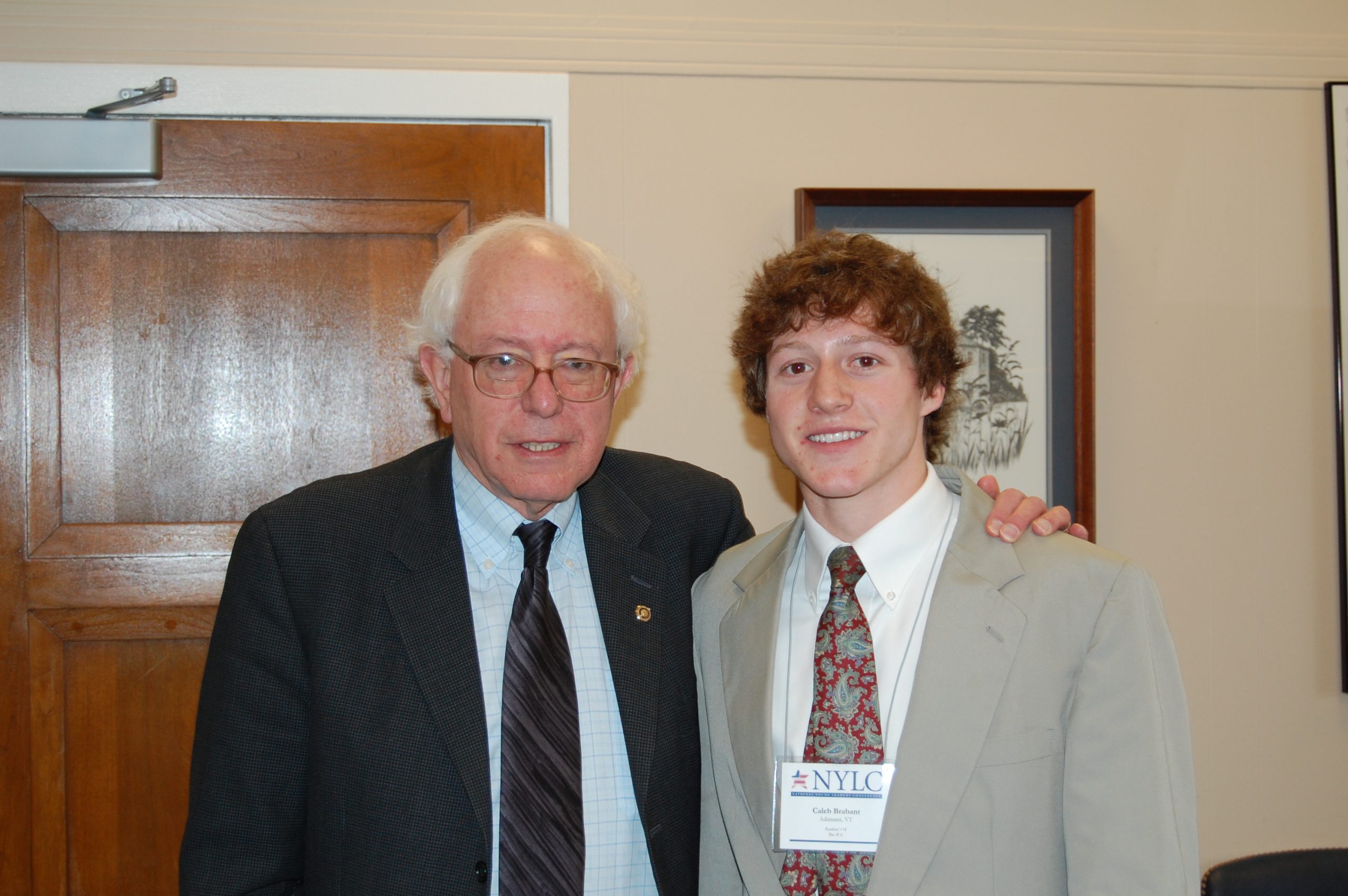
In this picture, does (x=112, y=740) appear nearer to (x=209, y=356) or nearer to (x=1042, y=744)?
(x=209, y=356)

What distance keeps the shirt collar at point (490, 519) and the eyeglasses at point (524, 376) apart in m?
0.17

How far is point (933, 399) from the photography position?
5.54 feet

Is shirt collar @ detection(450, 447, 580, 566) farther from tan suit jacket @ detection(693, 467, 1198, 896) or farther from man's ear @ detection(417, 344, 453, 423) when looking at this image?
tan suit jacket @ detection(693, 467, 1198, 896)

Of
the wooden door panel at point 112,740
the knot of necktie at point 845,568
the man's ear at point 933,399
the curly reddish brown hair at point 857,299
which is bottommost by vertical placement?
the wooden door panel at point 112,740

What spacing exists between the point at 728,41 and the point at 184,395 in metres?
1.57

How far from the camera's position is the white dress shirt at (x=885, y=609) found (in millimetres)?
1511

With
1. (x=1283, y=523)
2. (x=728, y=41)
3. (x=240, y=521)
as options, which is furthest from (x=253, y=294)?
(x=1283, y=523)

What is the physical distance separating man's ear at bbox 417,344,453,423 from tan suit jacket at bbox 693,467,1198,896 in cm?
86

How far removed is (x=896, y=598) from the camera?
5.15ft

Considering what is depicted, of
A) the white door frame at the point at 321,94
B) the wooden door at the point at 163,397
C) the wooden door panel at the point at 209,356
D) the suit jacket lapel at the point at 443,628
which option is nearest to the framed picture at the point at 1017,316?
the white door frame at the point at 321,94

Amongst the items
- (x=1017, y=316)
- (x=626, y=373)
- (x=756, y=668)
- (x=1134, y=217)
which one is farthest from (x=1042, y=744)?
(x=1134, y=217)

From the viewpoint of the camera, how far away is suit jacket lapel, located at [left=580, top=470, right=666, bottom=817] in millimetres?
1620

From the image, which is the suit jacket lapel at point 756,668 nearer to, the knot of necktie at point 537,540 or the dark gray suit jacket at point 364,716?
the dark gray suit jacket at point 364,716

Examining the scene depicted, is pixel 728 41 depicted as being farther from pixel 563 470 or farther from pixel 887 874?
pixel 887 874
